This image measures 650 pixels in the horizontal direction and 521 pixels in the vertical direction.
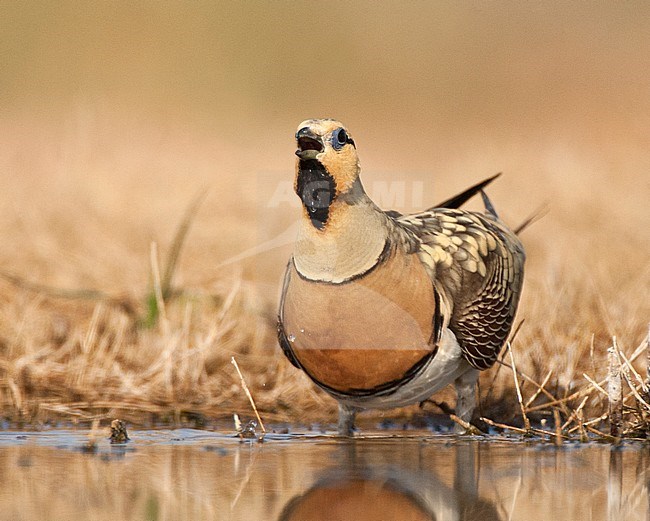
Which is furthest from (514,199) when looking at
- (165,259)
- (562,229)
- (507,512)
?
(507,512)

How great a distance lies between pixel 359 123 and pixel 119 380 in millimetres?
9241

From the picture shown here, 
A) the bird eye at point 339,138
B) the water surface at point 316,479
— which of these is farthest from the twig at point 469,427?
the bird eye at point 339,138

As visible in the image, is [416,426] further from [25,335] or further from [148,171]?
[148,171]

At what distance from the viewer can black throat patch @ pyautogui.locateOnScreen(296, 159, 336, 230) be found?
4.85m

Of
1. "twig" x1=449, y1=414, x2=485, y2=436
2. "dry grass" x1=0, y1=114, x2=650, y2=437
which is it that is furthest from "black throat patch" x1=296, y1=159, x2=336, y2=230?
"dry grass" x1=0, y1=114, x2=650, y2=437

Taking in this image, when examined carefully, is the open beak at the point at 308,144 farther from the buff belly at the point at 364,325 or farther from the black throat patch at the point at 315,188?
the buff belly at the point at 364,325

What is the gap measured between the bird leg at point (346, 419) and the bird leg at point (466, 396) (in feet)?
1.48

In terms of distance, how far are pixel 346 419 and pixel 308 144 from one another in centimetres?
121

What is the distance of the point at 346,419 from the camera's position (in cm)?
536

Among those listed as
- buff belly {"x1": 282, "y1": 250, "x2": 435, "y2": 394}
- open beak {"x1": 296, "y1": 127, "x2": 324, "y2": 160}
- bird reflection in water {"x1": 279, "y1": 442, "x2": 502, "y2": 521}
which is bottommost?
bird reflection in water {"x1": 279, "y1": 442, "x2": 502, "y2": 521}

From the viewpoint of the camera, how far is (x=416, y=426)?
5.77m

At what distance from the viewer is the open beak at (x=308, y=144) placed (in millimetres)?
4758

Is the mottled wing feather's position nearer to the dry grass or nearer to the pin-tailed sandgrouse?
the pin-tailed sandgrouse

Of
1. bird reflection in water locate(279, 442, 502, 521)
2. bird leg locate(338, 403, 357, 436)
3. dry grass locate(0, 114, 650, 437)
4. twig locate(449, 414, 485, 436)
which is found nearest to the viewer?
bird reflection in water locate(279, 442, 502, 521)
